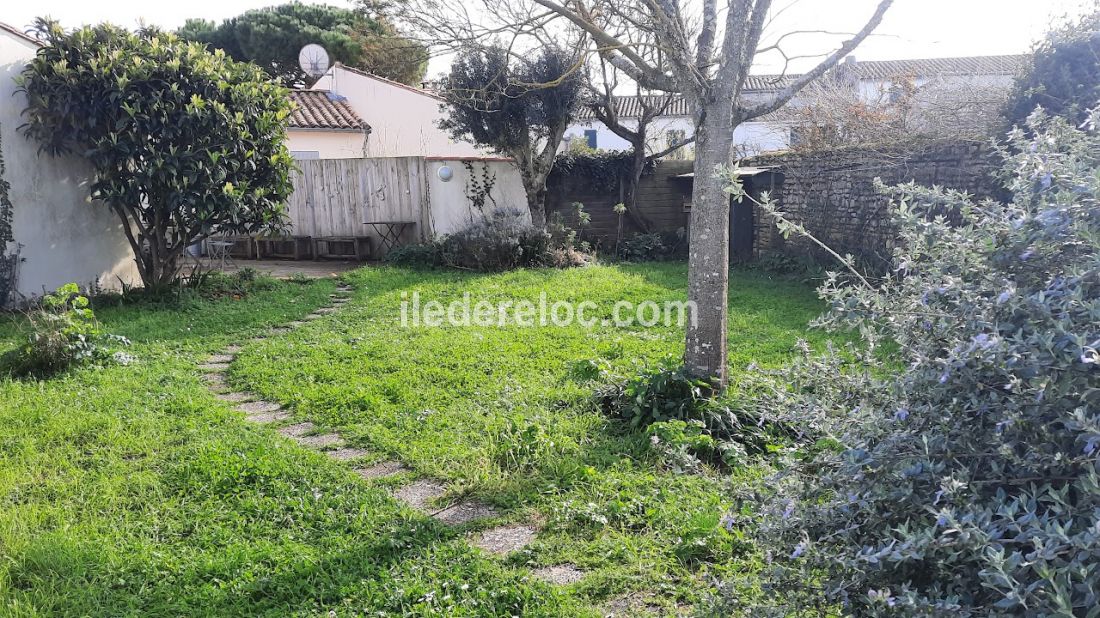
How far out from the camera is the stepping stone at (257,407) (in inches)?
200

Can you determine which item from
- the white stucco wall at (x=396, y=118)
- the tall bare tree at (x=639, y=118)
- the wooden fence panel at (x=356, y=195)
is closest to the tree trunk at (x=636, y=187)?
the tall bare tree at (x=639, y=118)

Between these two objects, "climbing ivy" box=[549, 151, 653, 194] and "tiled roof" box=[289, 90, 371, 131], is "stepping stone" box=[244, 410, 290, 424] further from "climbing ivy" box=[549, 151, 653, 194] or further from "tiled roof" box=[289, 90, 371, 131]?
"tiled roof" box=[289, 90, 371, 131]

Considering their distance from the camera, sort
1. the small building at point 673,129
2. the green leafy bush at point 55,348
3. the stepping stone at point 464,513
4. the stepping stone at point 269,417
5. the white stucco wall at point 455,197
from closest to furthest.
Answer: the stepping stone at point 464,513 → the stepping stone at point 269,417 → the green leafy bush at point 55,348 → the white stucco wall at point 455,197 → the small building at point 673,129

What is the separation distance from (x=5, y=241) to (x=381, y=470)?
6475mm

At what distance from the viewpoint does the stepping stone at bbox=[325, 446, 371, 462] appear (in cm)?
419

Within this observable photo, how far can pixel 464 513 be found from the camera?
140 inches

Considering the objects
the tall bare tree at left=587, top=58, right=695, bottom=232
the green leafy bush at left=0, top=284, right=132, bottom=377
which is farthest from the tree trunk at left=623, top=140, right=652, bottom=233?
the green leafy bush at left=0, top=284, right=132, bottom=377

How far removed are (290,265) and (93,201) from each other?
4136mm

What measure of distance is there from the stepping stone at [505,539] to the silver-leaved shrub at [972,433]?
1394 mm

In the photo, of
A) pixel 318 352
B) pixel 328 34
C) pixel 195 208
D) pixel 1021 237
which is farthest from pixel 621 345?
pixel 328 34

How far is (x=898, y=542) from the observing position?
163 centimetres

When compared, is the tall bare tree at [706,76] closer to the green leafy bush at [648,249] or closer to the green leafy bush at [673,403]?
the green leafy bush at [673,403]

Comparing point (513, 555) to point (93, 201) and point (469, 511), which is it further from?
point (93, 201)

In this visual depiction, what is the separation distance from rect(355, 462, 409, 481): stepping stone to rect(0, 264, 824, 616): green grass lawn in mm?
79
